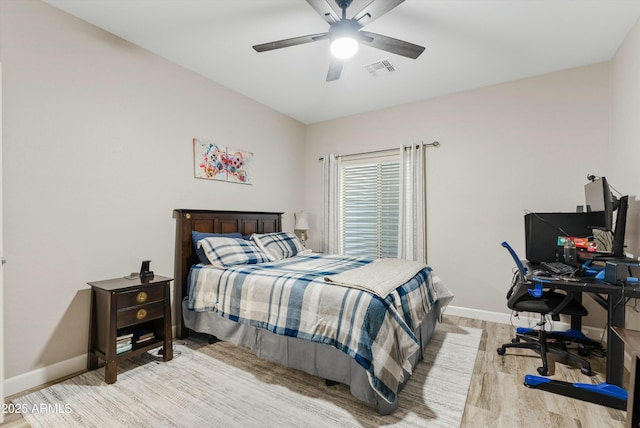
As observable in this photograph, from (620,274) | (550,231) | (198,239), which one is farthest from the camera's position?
(198,239)

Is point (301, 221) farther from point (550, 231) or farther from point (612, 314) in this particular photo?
point (612, 314)

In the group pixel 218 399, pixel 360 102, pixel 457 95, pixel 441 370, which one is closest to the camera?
pixel 218 399

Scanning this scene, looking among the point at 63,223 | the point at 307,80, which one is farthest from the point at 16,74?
the point at 307,80

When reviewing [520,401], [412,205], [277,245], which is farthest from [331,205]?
[520,401]

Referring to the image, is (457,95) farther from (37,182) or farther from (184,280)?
(37,182)

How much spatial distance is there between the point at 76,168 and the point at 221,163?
1.43 metres

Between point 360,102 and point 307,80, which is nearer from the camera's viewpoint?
point 307,80

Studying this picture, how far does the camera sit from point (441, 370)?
2385 millimetres

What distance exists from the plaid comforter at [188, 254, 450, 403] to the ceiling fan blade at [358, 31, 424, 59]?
68.6 inches

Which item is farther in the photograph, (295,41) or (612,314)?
(295,41)

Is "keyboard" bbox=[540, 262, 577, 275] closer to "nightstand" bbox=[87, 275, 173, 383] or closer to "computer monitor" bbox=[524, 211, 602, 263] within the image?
"computer monitor" bbox=[524, 211, 602, 263]

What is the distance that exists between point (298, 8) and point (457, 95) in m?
2.39

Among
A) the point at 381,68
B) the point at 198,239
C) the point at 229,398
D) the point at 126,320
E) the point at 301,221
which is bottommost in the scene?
the point at 229,398

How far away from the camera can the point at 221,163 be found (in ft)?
11.8
